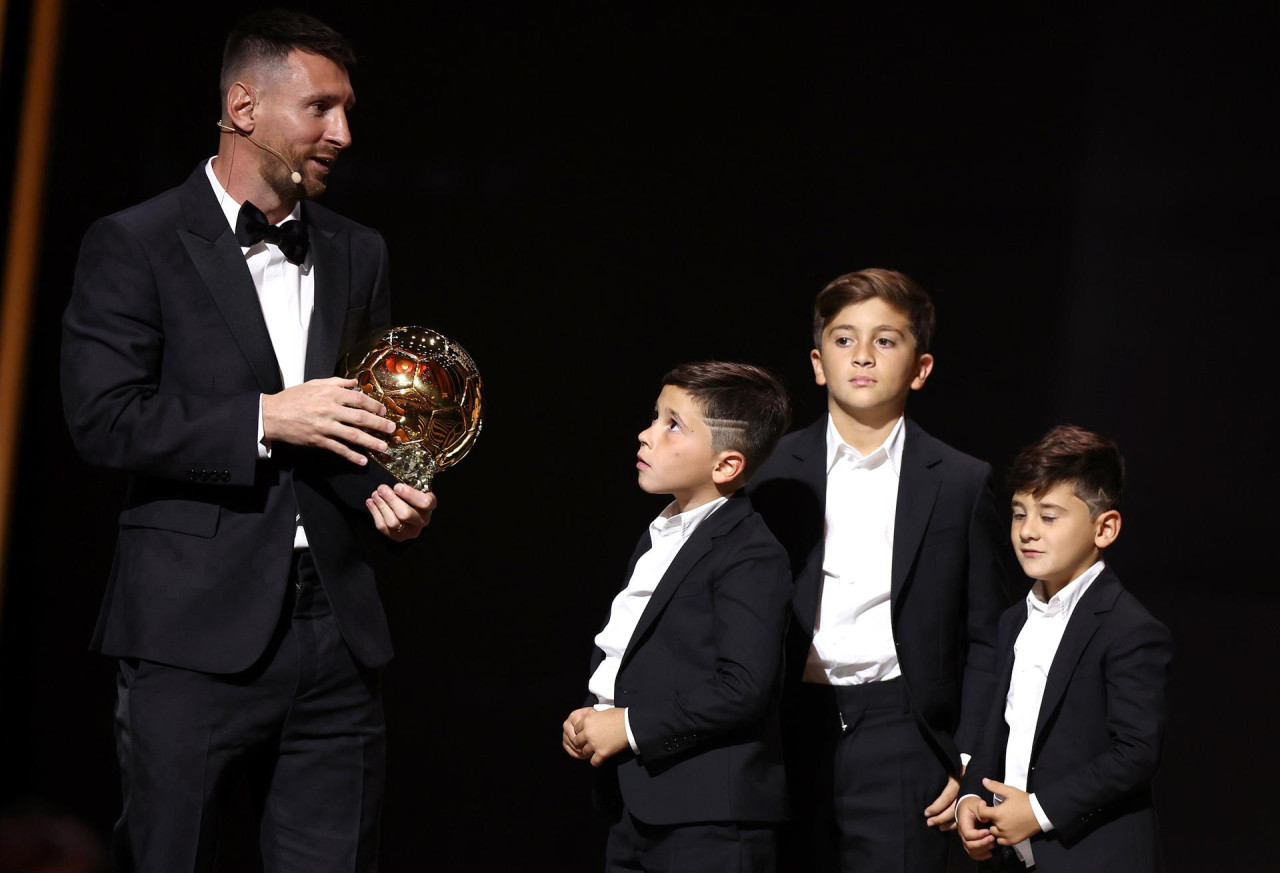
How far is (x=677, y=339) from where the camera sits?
3.51m

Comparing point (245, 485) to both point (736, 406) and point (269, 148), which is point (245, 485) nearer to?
point (269, 148)

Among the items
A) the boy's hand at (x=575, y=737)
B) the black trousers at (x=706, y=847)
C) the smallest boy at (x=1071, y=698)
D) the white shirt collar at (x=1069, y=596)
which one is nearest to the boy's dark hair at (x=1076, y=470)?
the smallest boy at (x=1071, y=698)

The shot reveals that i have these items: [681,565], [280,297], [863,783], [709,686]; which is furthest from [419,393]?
[863,783]

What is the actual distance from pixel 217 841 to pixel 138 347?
0.75 metres

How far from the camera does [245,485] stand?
2.03 m

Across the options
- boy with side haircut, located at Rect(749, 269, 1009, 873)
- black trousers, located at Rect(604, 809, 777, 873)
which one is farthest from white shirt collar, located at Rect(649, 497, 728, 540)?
black trousers, located at Rect(604, 809, 777, 873)

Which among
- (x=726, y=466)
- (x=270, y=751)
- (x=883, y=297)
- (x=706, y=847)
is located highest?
(x=883, y=297)

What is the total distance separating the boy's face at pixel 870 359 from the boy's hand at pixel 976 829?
706 mm

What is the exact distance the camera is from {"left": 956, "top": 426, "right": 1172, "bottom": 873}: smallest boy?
220cm

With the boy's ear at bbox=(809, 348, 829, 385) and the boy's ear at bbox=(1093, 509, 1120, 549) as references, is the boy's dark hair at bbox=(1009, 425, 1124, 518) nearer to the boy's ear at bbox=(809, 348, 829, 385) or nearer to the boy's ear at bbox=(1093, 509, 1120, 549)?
the boy's ear at bbox=(1093, 509, 1120, 549)

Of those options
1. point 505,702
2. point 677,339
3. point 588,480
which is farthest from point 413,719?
point 677,339

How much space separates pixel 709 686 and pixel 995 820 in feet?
1.76

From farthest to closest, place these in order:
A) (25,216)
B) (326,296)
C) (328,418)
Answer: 1. (25,216)
2. (326,296)
3. (328,418)

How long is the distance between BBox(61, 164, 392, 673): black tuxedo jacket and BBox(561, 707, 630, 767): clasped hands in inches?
13.8
